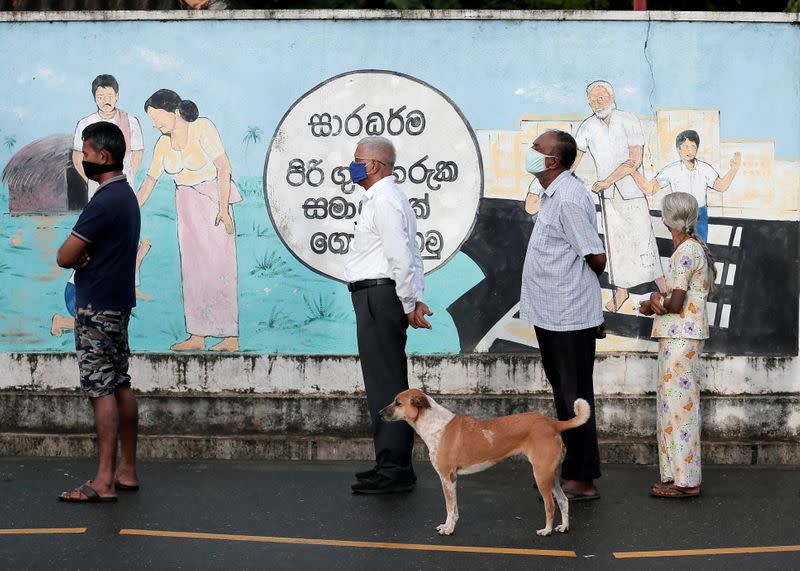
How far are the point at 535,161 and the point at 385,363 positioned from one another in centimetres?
146

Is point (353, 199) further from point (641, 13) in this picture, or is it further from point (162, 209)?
point (641, 13)

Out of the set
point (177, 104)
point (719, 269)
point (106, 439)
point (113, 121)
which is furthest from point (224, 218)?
point (719, 269)

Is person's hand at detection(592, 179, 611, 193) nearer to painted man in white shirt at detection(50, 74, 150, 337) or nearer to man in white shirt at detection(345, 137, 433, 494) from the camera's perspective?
man in white shirt at detection(345, 137, 433, 494)

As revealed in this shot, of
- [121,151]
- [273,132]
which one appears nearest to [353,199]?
[273,132]

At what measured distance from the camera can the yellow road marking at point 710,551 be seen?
608 cm

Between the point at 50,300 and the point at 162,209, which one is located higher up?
the point at 162,209

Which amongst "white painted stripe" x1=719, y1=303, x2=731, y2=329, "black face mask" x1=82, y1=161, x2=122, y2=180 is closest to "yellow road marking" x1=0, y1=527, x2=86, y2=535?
"black face mask" x1=82, y1=161, x2=122, y2=180

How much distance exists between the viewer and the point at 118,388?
722cm

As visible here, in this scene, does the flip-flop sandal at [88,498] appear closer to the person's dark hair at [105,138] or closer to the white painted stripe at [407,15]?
the person's dark hair at [105,138]

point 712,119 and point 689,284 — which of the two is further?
point 712,119

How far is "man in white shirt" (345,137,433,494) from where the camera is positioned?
284 inches

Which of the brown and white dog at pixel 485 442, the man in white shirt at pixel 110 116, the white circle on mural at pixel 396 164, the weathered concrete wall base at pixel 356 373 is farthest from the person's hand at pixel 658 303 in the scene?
the man in white shirt at pixel 110 116

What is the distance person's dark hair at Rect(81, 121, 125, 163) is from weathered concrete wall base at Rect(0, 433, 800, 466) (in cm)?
211

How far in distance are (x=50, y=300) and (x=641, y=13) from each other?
A: 445 centimetres
